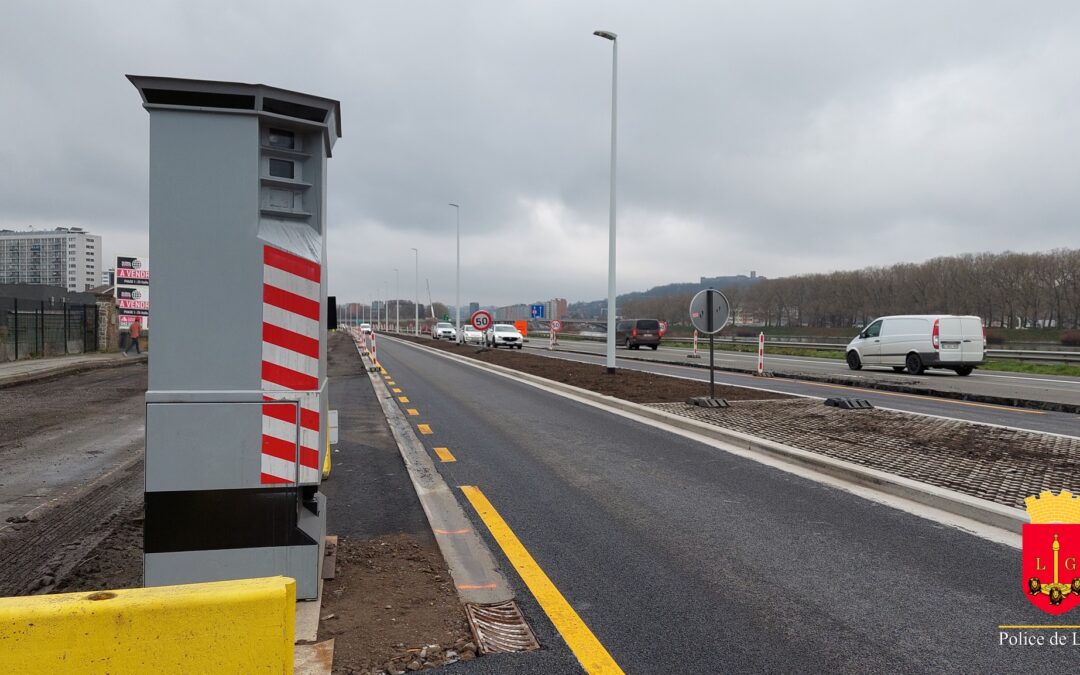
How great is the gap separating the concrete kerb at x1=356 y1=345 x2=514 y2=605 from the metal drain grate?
100 mm

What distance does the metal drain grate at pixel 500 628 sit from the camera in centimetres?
299

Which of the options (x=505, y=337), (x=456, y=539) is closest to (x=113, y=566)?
(x=456, y=539)

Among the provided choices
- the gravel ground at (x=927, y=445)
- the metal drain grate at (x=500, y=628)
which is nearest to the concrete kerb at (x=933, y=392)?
the gravel ground at (x=927, y=445)

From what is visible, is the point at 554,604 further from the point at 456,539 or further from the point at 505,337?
the point at 505,337

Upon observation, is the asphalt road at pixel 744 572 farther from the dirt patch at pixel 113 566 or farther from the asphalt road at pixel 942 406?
the asphalt road at pixel 942 406

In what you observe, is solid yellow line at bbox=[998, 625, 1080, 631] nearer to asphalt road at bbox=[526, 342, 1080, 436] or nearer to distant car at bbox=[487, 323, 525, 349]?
asphalt road at bbox=[526, 342, 1080, 436]

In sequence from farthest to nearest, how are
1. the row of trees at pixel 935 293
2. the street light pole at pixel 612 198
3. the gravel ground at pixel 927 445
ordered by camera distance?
the row of trees at pixel 935 293, the street light pole at pixel 612 198, the gravel ground at pixel 927 445

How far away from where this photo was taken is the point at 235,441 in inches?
124

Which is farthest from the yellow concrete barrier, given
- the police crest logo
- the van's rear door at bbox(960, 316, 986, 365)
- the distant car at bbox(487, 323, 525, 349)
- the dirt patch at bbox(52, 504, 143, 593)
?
the distant car at bbox(487, 323, 525, 349)

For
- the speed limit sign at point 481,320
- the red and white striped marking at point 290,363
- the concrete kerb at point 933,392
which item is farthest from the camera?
the speed limit sign at point 481,320

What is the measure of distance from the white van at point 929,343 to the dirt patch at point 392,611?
63.0 ft

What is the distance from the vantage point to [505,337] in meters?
40.5

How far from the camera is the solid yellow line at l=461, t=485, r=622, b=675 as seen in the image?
2.86m

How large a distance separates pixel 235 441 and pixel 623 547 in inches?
98.7
